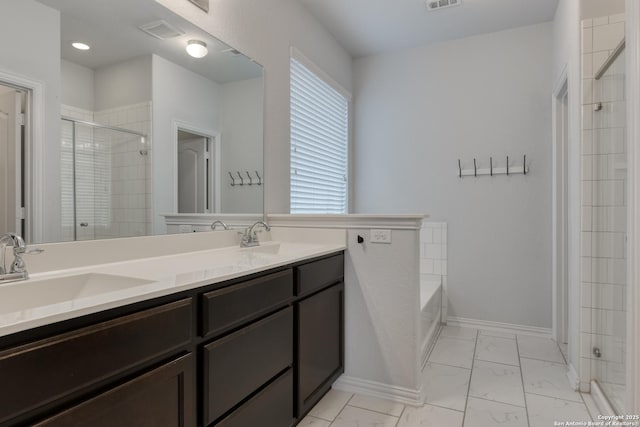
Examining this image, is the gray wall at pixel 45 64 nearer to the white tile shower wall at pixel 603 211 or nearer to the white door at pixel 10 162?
the white door at pixel 10 162

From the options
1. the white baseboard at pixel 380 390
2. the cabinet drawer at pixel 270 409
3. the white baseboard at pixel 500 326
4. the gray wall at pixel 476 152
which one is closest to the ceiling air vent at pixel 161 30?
the cabinet drawer at pixel 270 409

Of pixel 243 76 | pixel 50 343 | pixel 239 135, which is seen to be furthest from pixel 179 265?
pixel 243 76

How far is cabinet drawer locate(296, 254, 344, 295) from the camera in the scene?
1787 mm

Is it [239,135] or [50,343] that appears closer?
[50,343]

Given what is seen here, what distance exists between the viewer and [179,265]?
1.60m

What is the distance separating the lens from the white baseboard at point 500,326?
322 centimetres

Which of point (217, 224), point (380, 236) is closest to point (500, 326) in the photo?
point (380, 236)

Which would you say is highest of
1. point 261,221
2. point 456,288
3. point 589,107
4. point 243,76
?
point 243,76

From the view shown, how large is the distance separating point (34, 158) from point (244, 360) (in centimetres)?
106

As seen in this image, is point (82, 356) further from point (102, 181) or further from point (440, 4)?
point (440, 4)

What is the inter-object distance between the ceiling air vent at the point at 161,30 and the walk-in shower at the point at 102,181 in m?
0.52

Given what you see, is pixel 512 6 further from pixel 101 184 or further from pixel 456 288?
pixel 101 184

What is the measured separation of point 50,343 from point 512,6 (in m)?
3.64

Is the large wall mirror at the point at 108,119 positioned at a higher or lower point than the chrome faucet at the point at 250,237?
higher
